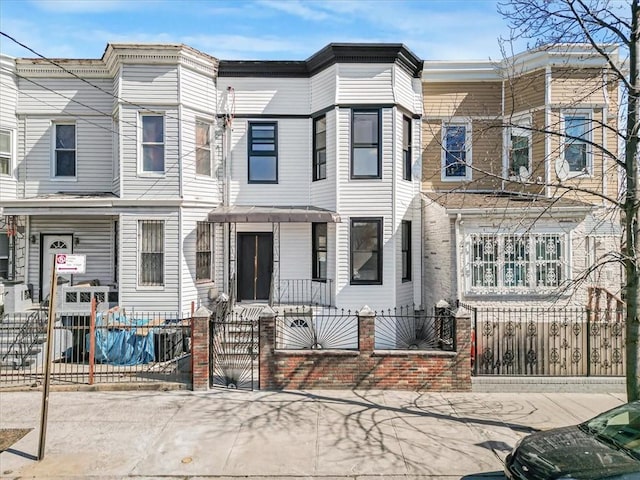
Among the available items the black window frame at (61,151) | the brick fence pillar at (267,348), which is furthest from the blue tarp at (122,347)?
the black window frame at (61,151)

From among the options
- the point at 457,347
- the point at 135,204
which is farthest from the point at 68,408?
the point at 457,347

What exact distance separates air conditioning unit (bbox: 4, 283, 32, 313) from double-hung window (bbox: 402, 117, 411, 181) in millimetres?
11804

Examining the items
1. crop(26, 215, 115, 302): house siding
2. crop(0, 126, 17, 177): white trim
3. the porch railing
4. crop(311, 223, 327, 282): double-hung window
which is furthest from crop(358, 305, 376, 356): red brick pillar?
crop(0, 126, 17, 177): white trim

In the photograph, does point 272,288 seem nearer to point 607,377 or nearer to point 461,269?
point 461,269

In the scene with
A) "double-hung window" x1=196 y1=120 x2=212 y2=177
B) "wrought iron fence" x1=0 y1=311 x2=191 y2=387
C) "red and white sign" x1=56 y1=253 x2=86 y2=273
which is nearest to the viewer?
"red and white sign" x1=56 y1=253 x2=86 y2=273

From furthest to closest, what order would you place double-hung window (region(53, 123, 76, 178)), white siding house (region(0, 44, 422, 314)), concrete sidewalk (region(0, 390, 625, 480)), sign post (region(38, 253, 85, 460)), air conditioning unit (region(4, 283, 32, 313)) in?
double-hung window (region(53, 123, 76, 178)) → white siding house (region(0, 44, 422, 314)) → air conditioning unit (region(4, 283, 32, 313)) → sign post (region(38, 253, 85, 460)) → concrete sidewalk (region(0, 390, 625, 480))

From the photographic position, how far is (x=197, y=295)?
12.3m

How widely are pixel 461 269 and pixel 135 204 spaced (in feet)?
30.6

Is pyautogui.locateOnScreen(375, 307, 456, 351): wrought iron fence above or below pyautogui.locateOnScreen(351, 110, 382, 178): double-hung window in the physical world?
below

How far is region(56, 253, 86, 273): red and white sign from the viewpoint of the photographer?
6.24 metres

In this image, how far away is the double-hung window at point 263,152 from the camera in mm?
13359

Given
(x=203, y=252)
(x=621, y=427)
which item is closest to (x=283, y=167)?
(x=203, y=252)

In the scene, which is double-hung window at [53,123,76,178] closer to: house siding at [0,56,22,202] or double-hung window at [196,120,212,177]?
house siding at [0,56,22,202]

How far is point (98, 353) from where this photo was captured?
9.48 m
